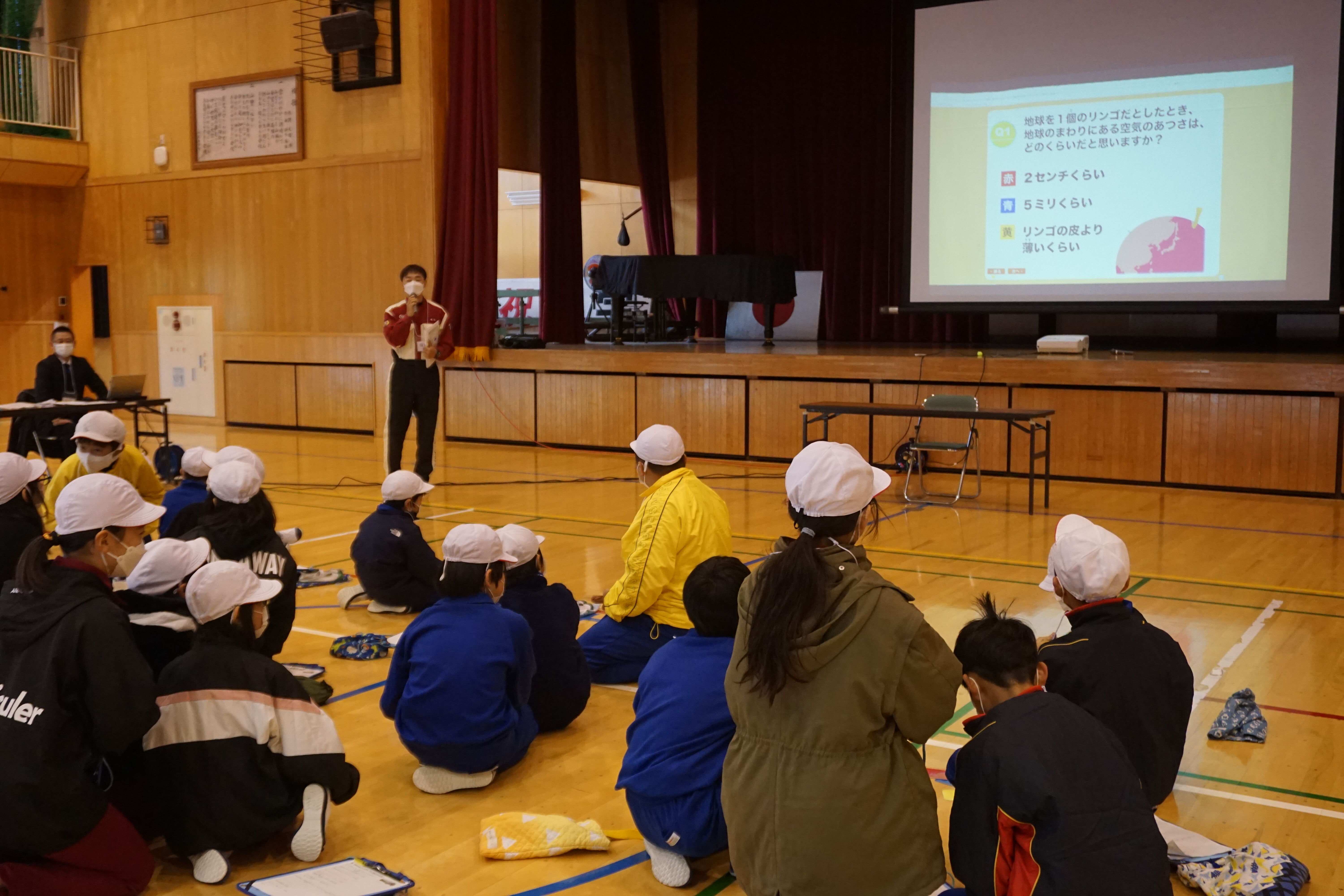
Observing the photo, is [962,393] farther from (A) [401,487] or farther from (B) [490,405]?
(A) [401,487]

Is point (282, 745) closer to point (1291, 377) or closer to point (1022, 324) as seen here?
point (1291, 377)

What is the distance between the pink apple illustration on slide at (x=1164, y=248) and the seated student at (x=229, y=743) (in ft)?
30.1

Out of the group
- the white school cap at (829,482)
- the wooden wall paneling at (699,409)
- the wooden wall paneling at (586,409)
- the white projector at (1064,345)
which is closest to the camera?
the white school cap at (829,482)

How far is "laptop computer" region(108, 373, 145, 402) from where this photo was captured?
9969mm

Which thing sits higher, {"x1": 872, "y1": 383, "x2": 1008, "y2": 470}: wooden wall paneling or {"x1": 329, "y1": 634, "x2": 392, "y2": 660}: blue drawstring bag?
{"x1": 872, "y1": 383, "x2": 1008, "y2": 470}: wooden wall paneling

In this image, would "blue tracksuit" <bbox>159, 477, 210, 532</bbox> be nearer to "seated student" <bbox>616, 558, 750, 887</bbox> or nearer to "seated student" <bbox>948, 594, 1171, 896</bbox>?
"seated student" <bbox>616, 558, 750, 887</bbox>

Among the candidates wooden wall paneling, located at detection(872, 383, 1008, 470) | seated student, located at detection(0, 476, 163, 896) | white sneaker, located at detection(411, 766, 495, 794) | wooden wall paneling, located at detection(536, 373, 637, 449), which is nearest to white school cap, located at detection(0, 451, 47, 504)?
seated student, located at detection(0, 476, 163, 896)

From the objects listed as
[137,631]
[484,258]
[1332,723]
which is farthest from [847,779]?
[484,258]

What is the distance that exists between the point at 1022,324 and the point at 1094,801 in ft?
40.6

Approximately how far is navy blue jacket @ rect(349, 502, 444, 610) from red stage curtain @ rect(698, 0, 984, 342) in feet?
32.1

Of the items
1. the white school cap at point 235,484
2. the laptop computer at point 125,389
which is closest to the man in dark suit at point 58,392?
the laptop computer at point 125,389

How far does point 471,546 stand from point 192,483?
2.62m

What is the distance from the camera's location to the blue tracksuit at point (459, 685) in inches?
138

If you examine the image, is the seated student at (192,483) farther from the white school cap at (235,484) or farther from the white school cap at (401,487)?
the white school cap at (235,484)
